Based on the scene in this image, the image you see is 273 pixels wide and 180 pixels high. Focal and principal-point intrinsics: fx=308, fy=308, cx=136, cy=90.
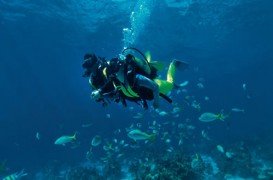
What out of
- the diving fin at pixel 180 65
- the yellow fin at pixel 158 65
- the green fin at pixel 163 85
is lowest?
the green fin at pixel 163 85

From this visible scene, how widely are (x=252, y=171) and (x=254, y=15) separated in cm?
2340

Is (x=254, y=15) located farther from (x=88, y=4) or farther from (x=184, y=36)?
(x=88, y=4)

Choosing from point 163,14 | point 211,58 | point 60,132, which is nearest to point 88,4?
point 163,14

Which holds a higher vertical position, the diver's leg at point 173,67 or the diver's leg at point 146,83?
the diver's leg at point 173,67

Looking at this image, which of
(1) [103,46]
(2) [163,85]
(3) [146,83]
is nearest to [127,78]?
(3) [146,83]

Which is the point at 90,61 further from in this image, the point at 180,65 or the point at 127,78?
the point at 180,65

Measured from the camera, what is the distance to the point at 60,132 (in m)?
38.3

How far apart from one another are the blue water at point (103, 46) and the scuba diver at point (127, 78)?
16751 mm

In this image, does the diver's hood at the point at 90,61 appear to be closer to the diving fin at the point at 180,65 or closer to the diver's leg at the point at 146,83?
the diver's leg at the point at 146,83

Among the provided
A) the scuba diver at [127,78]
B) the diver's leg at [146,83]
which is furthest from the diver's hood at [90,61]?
the diver's leg at [146,83]

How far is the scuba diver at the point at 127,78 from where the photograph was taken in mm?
3281

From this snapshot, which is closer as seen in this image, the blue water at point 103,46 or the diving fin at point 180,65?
the diving fin at point 180,65

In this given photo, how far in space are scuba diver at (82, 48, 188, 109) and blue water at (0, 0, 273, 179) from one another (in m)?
16.8

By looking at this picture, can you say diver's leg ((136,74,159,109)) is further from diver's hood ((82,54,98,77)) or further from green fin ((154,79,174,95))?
diver's hood ((82,54,98,77))
